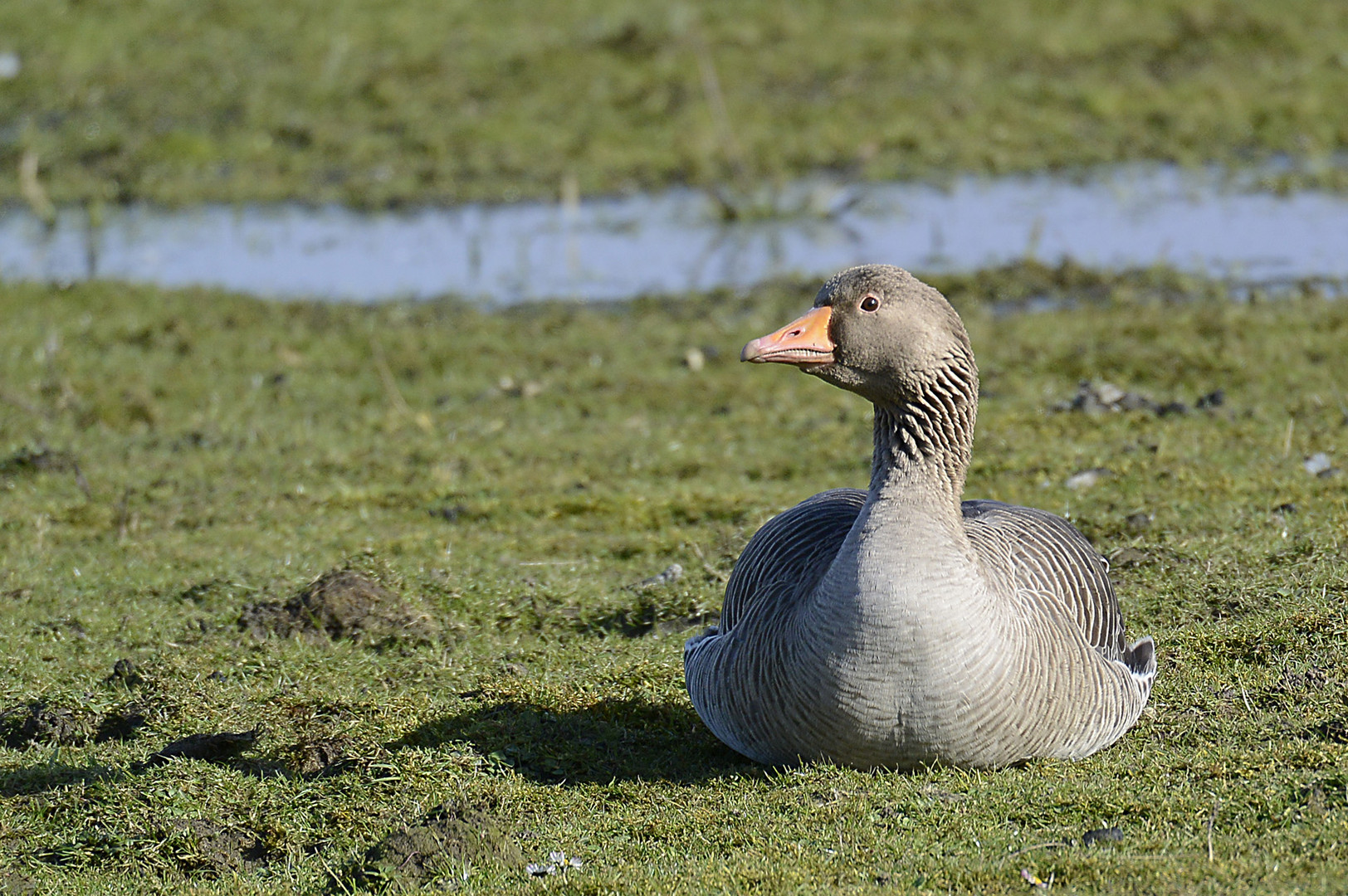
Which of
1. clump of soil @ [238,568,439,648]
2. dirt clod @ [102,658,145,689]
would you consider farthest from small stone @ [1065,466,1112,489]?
dirt clod @ [102,658,145,689]

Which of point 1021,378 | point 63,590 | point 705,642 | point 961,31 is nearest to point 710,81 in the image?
point 1021,378

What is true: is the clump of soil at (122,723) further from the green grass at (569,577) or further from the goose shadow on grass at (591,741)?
the goose shadow on grass at (591,741)

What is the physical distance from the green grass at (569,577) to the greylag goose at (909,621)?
205 millimetres

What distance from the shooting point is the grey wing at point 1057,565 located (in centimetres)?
658

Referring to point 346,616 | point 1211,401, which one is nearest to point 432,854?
point 346,616

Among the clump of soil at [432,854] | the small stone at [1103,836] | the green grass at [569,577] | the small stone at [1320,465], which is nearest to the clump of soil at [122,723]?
the green grass at [569,577]

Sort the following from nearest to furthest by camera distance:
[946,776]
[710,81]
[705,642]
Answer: [946,776] → [705,642] → [710,81]

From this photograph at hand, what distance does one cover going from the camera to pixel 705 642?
23.0ft

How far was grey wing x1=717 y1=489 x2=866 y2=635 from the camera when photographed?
6512 millimetres

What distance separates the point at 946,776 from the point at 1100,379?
8263mm

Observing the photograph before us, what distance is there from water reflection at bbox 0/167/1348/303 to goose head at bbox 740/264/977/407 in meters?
11.9

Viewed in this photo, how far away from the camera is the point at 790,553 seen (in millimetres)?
6793

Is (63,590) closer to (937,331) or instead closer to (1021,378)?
(937,331)

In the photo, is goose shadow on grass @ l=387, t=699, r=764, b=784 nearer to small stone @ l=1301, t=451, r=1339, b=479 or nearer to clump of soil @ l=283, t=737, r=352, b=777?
clump of soil @ l=283, t=737, r=352, b=777
